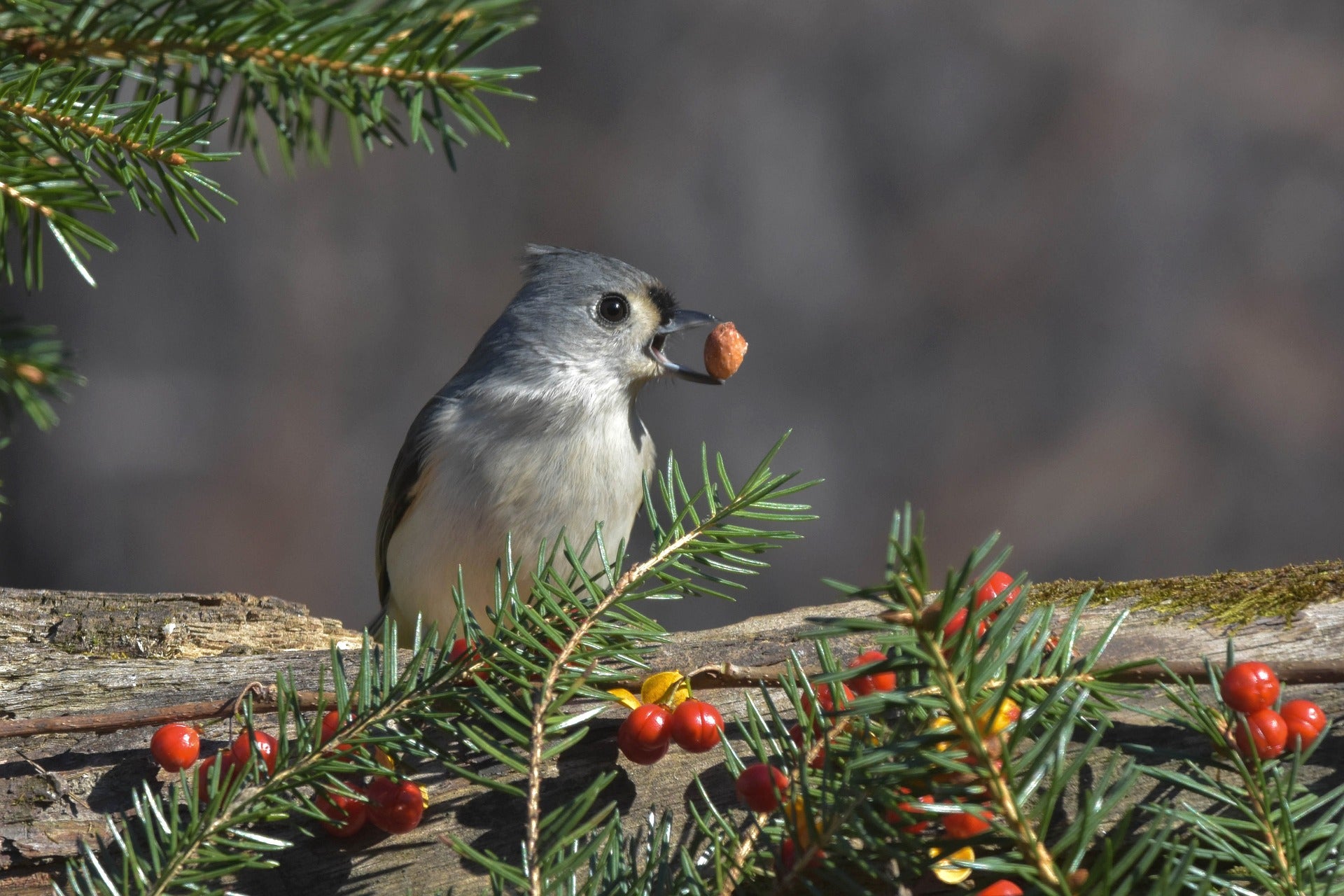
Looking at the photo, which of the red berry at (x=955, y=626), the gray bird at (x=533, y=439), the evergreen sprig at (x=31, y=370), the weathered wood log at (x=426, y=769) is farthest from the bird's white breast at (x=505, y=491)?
the red berry at (x=955, y=626)

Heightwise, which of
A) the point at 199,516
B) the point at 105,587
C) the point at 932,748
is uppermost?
the point at 932,748

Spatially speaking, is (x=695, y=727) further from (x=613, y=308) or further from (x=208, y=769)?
(x=613, y=308)

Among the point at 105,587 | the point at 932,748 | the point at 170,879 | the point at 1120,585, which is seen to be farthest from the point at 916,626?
the point at 105,587

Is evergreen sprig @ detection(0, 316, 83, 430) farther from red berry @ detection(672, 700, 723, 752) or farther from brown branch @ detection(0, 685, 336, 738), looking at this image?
red berry @ detection(672, 700, 723, 752)

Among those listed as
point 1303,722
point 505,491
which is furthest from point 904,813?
point 505,491

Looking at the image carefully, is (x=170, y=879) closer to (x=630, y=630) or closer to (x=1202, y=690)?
(x=630, y=630)

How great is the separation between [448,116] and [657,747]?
2.07m

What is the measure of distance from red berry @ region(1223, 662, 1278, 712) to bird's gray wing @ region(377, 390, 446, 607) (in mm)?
1251

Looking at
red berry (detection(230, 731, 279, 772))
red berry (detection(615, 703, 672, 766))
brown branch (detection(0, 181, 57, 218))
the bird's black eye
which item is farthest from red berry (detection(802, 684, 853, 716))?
the bird's black eye

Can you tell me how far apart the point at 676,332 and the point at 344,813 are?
1.18 meters

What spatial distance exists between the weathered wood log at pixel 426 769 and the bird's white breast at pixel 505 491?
1.32 ft

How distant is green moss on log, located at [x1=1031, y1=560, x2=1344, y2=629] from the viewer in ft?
2.97

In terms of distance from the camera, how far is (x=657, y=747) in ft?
2.42

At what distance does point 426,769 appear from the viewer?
822mm
